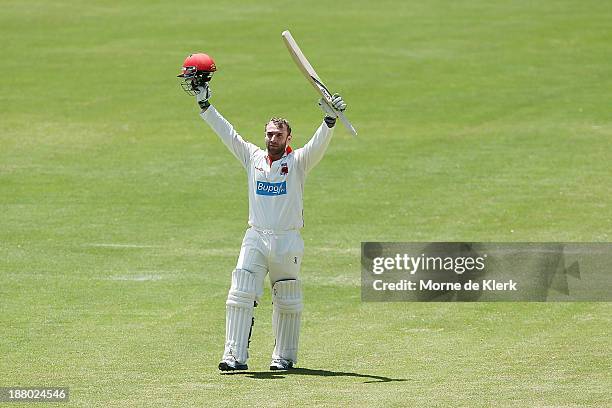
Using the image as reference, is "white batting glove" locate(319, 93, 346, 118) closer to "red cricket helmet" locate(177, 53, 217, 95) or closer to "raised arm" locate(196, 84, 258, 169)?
"raised arm" locate(196, 84, 258, 169)

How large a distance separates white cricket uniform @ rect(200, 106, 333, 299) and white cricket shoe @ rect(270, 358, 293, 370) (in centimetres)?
63

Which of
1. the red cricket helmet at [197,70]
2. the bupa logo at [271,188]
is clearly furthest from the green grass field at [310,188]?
the red cricket helmet at [197,70]

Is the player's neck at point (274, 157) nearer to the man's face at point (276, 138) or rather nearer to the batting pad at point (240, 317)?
the man's face at point (276, 138)

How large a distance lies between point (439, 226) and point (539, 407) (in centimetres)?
1026

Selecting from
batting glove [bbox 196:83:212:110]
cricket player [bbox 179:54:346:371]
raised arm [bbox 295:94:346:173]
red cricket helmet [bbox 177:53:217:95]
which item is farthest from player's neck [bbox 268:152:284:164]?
red cricket helmet [bbox 177:53:217:95]

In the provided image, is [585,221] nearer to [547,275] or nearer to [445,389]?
[547,275]

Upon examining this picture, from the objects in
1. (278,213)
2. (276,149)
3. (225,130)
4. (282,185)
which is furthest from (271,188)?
(225,130)

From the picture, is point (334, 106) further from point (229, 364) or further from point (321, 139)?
point (229, 364)

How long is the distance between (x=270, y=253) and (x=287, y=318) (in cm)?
63

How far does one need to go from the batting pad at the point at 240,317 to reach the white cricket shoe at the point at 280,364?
11.5 inches

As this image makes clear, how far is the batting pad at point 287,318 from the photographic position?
Result: 12.4 m

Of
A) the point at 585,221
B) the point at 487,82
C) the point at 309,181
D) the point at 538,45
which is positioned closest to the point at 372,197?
the point at 309,181

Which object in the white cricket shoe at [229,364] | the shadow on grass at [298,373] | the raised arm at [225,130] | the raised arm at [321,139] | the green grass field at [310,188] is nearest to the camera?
the shadow on grass at [298,373]

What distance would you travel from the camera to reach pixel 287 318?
12.5 meters
